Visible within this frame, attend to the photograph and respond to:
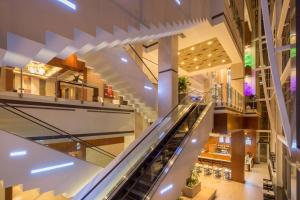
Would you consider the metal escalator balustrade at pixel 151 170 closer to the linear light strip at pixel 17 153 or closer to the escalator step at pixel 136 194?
the escalator step at pixel 136 194

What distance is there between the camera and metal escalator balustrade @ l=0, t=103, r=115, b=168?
4.34m

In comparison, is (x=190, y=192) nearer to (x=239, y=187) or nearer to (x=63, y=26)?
(x=239, y=187)

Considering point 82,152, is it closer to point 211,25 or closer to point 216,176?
point 211,25

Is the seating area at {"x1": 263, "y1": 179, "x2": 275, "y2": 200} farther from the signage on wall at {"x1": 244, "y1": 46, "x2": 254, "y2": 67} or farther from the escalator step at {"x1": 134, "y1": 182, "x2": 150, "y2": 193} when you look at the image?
the signage on wall at {"x1": 244, "y1": 46, "x2": 254, "y2": 67}

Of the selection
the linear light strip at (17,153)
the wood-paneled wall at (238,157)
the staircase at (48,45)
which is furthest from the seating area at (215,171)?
the staircase at (48,45)

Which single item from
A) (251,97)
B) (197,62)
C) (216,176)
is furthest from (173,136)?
(251,97)

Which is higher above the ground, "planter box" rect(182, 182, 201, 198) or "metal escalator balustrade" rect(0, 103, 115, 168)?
"metal escalator balustrade" rect(0, 103, 115, 168)

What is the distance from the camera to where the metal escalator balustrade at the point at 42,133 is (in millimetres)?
4340

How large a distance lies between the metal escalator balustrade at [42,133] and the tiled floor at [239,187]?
5.38 meters

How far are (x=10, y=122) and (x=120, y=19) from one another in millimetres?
3232

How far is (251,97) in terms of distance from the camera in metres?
14.8

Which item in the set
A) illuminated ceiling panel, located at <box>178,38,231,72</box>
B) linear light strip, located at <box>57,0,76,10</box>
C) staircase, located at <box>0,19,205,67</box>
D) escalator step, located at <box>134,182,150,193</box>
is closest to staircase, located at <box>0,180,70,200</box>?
escalator step, located at <box>134,182,150,193</box>

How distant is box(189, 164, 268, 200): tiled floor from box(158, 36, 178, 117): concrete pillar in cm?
445

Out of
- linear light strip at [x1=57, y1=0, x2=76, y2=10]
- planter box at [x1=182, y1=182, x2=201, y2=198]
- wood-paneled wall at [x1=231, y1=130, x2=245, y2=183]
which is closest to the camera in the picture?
linear light strip at [x1=57, y1=0, x2=76, y2=10]
